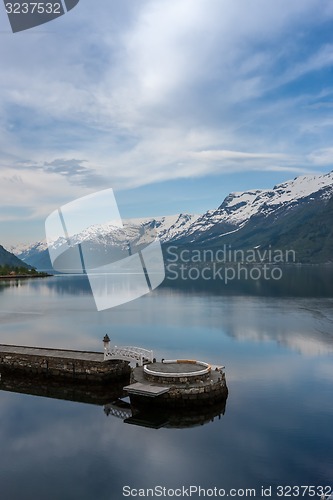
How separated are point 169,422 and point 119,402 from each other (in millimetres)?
8501

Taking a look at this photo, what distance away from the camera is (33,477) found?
99.1ft

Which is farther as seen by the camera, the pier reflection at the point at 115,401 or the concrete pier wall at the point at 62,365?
the concrete pier wall at the point at 62,365

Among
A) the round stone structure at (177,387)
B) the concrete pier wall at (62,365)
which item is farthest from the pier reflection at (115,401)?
the concrete pier wall at (62,365)

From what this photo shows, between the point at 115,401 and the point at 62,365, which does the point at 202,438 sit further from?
the point at 62,365

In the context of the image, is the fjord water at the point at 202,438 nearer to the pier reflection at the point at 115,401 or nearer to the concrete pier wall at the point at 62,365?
the pier reflection at the point at 115,401

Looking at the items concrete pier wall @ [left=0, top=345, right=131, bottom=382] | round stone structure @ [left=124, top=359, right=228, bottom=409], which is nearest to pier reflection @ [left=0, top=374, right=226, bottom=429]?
round stone structure @ [left=124, top=359, right=228, bottom=409]

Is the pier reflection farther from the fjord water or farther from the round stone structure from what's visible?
Result: the fjord water

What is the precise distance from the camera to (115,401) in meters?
46.6

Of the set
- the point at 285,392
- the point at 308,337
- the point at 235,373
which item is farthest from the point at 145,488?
the point at 308,337

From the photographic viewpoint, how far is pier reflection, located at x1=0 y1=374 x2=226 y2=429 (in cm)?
4016

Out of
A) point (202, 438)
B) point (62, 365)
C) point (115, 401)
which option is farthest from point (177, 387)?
point (62, 365)

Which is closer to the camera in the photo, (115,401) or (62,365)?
(115,401)

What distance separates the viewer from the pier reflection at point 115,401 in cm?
4016

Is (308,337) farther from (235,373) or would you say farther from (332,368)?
(235,373)
